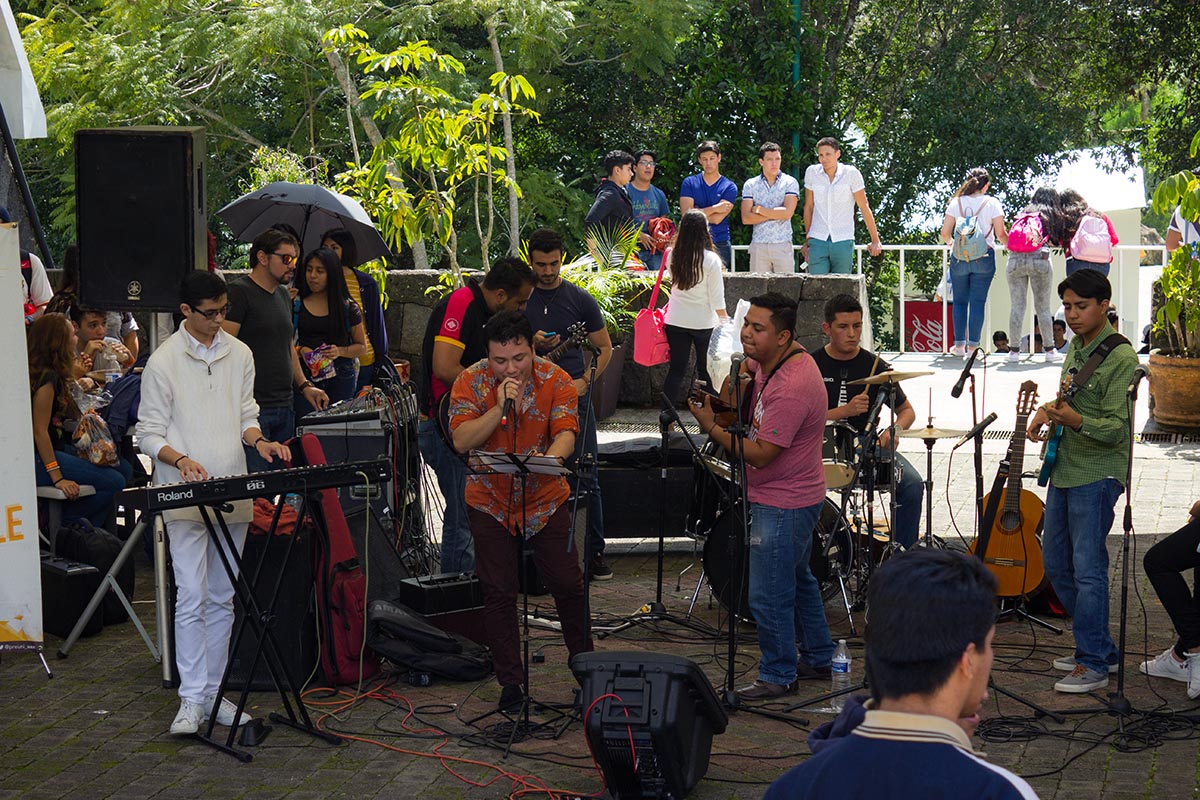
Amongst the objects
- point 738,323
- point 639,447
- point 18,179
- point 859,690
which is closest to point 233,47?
point 18,179

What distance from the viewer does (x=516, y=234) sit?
15.8 m

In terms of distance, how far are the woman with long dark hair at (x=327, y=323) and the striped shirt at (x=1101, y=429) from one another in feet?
13.8

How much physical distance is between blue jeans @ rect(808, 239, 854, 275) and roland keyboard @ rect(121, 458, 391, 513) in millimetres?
9067

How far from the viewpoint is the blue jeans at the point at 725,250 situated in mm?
14452

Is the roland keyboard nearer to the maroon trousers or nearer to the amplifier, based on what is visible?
the maroon trousers

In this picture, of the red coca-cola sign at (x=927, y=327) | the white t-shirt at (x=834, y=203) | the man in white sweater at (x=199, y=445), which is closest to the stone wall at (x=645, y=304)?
the white t-shirt at (x=834, y=203)

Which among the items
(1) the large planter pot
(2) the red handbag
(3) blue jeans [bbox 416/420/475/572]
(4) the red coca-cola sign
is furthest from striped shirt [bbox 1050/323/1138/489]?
(4) the red coca-cola sign

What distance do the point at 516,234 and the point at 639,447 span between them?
7.01m

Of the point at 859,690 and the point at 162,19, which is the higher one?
the point at 162,19

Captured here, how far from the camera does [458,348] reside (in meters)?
7.83

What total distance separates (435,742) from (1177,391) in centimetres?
799

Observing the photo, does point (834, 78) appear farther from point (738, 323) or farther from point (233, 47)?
point (738, 323)

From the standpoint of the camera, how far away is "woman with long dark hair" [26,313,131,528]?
8.08 m

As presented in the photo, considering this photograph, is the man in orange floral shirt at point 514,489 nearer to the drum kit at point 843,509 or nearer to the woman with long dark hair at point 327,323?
the drum kit at point 843,509
